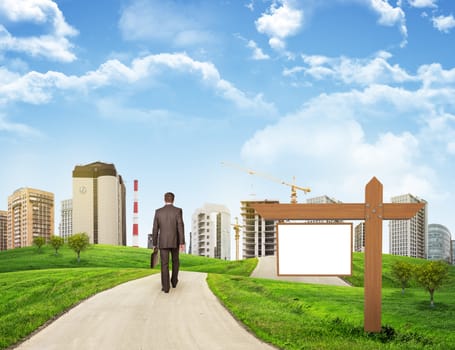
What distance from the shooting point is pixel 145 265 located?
6225 centimetres

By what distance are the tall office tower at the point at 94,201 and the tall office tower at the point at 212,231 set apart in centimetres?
3400

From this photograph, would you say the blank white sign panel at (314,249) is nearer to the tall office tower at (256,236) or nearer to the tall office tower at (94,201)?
the tall office tower at (94,201)

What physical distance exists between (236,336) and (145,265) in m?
51.3

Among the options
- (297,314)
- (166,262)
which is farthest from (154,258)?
(297,314)

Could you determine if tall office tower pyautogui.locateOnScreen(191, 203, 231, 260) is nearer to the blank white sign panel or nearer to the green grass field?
the green grass field

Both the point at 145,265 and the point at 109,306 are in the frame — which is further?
Answer: the point at 145,265

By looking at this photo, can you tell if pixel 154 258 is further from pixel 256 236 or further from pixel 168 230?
pixel 256 236

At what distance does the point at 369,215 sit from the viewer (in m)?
13.6

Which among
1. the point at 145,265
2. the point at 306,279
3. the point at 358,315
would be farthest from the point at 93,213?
the point at 358,315

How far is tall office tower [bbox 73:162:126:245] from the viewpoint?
148 m

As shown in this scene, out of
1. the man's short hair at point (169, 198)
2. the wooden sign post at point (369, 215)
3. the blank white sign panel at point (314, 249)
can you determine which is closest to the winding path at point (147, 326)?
the blank white sign panel at point (314, 249)

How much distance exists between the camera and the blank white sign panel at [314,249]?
13391mm

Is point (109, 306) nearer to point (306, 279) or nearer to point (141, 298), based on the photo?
point (141, 298)

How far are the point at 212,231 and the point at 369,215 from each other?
160094 millimetres
